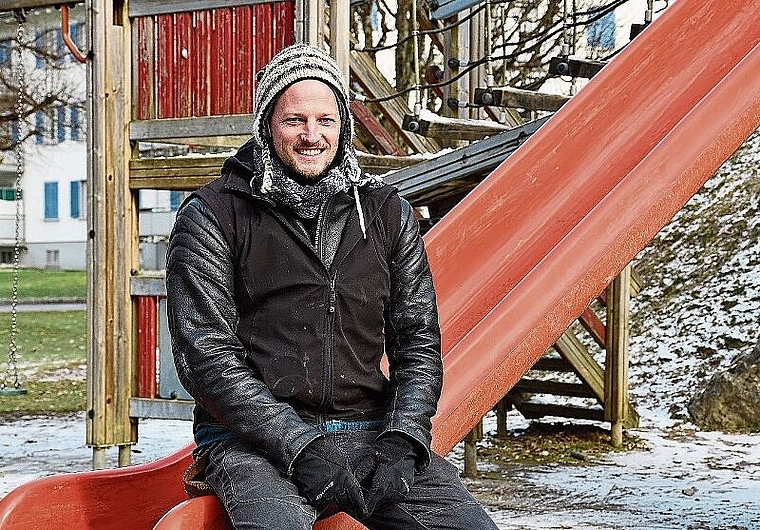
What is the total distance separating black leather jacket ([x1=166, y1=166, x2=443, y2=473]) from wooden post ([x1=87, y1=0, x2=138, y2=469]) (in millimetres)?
3495

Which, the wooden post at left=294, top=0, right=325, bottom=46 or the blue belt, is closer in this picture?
the blue belt

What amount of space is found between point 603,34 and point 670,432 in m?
9.79

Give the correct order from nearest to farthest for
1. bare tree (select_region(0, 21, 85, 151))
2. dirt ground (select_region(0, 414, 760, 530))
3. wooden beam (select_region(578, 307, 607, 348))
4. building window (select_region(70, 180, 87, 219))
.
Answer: dirt ground (select_region(0, 414, 760, 530)) → wooden beam (select_region(578, 307, 607, 348)) → bare tree (select_region(0, 21, 85, 151)) → building window (select_region(70, 180, 87, 219))

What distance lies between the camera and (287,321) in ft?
9.05

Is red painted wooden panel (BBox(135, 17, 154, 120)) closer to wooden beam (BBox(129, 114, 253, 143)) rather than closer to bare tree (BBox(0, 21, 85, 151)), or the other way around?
wooden beam (BBox(129, 114, 253, 143))

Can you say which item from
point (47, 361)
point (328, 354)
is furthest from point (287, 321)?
point (47, 361)

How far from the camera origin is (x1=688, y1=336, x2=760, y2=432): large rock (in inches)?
325

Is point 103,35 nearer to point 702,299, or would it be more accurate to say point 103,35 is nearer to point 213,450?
point 213,450

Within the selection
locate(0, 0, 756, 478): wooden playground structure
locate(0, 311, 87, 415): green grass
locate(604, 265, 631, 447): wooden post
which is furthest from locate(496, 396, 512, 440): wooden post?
locate(0, 311, 87, 415): green grass

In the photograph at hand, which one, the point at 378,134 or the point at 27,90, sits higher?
the point at 27,90

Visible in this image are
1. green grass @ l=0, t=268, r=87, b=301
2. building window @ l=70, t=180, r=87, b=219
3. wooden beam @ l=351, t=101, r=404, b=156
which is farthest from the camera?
building window @ l=70, t=180, r=87, b=219

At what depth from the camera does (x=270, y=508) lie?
255 centimetres

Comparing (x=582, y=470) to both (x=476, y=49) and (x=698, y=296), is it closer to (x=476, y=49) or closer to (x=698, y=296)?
(x=476, y=49)

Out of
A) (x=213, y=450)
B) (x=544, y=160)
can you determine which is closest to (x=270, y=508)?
(x=213, y=450)
